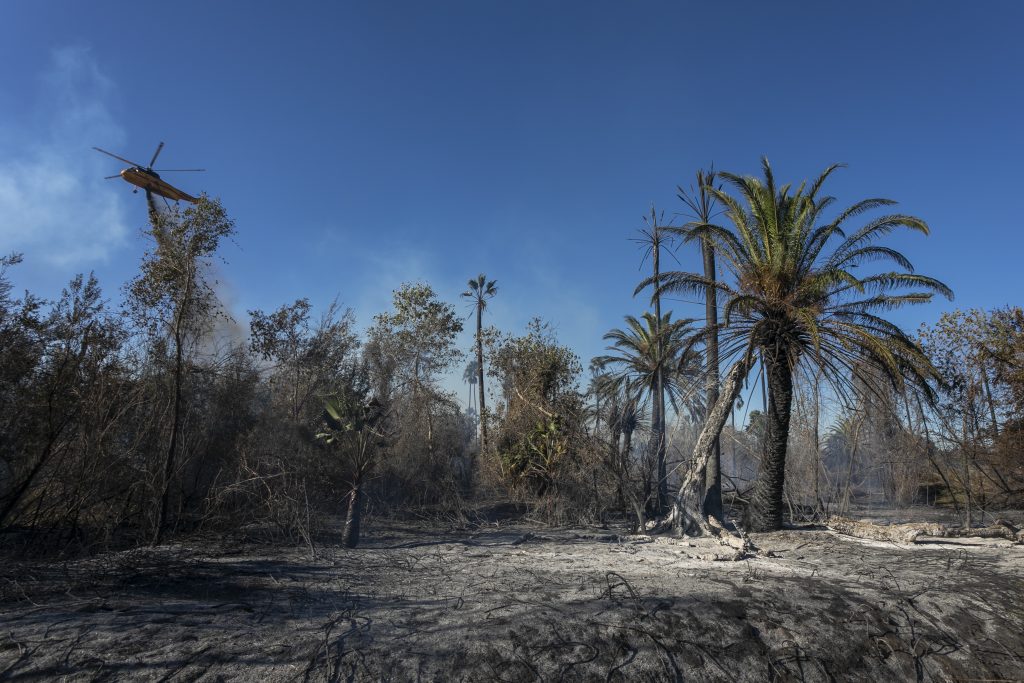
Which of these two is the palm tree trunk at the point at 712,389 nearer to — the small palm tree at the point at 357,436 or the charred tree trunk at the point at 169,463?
the small palm tree at the point at 357,436

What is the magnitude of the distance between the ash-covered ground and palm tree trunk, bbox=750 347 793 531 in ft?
14.1

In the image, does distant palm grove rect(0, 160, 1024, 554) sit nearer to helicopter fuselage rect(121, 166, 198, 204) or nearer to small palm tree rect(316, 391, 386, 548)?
small palm tree rect(316, 391, 386, 548)

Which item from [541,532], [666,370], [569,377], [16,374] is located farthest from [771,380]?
[16,374]

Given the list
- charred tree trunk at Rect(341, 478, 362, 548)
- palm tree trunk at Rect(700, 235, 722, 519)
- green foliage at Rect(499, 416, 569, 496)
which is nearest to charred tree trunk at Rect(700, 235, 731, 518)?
palm tree trunk at Rect(700, 235, 722, 519)

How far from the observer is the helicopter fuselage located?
878 inches

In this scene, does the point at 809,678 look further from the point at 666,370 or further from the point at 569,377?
the point at 569,377

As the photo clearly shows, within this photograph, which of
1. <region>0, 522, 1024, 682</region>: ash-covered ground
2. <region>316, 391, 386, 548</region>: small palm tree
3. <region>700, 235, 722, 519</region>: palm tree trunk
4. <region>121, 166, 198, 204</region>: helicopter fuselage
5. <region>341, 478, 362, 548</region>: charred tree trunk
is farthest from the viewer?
<region>121, 166, 198, 204</region>: helicopter fuselage

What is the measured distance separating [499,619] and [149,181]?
79.2 feet

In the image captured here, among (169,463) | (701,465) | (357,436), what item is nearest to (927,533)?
(701,465)

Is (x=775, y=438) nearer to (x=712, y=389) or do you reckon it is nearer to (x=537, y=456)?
(x=712, y=389)

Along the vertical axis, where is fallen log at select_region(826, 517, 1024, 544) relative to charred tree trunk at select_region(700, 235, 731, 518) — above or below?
below

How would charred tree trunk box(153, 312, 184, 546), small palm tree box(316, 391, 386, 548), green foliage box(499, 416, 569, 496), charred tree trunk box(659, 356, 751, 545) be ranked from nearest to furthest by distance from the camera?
1. charred tree trunk box(153, 312, 184, 546)
2. small palm tree box(316, 391, 386, 548)
3. charred tree trunk box(659, 356, 751, 545)
4. green foliage box(499, 416, 569, 496)

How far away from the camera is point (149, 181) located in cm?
2270

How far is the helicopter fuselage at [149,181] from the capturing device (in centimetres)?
2230
